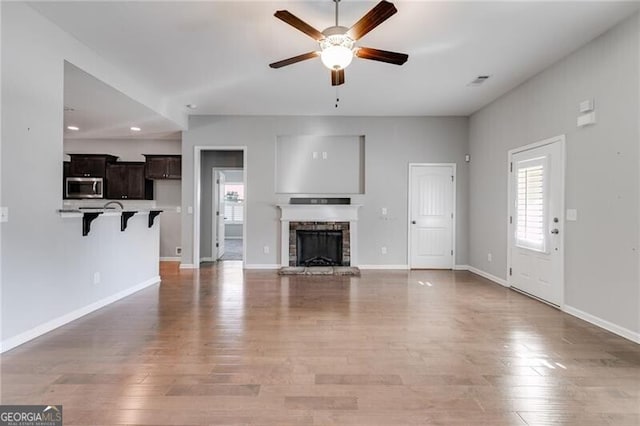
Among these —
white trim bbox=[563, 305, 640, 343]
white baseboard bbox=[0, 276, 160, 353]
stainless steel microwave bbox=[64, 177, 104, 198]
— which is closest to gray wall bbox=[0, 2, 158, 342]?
white baseboard bbox=[0, 276, 160, 353]

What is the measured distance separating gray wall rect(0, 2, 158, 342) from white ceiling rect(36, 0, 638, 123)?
0.98 feet

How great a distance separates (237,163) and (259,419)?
5.83m

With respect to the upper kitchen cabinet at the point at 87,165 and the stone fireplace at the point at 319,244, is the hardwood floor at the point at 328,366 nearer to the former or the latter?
the stone fireplace at the point at 319,244

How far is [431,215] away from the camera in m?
6.16

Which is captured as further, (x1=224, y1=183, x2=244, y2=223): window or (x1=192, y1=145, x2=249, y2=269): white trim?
(x1=224, y1=183, x2=244, y2=223): window

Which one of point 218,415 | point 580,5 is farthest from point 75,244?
point 580,5

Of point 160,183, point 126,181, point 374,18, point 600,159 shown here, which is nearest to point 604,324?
point 600,159

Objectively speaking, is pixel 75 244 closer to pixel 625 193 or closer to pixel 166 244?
pixel 166 244

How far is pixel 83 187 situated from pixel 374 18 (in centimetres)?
691

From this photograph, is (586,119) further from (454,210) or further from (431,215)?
(431,215)

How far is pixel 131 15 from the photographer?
2.93 meters

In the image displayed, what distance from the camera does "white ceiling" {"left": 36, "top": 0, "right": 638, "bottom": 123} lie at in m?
2.83

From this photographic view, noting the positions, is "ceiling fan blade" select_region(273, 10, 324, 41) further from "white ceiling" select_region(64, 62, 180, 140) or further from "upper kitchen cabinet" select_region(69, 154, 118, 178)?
"upper kitchen cabinet" select_region(69, 154, 118, 178)
